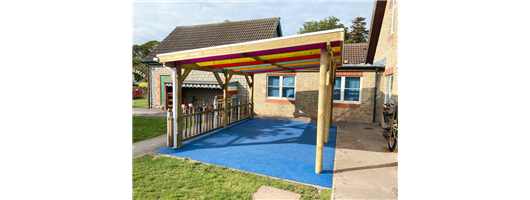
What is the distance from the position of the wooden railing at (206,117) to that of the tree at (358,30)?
1352 inches

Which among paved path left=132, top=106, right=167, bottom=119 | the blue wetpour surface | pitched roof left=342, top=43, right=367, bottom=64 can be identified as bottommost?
the blue wetpour surface

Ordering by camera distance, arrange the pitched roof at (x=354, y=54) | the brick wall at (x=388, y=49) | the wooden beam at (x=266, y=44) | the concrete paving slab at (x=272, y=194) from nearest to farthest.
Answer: the concrete paving slab at (x=272, y=194)
the wooden beam at (x=266, y=44)
the brick wall at (x=388, y=49)
the pitched roof at (x=354, y=54)

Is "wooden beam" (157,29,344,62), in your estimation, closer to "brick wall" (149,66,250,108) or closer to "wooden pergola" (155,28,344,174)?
"wooden pergola" (155,28,344,174)

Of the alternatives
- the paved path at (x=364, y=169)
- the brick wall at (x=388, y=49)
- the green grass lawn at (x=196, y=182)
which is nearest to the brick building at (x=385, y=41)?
the brick wall at (x=388, y=49)

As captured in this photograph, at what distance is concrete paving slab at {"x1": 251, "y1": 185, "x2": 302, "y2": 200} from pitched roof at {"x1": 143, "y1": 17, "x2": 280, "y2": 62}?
436 inches

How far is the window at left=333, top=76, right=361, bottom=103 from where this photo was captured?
11.3 metres

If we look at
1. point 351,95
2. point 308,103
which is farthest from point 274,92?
point 351,95

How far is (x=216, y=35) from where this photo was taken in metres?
15.2

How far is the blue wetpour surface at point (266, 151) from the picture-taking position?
467 centimetres

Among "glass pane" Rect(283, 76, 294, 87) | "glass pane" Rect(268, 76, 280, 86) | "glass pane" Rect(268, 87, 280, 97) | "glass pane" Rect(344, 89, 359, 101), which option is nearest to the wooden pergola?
"glass pane" Rect(344, 89, 359, 101)

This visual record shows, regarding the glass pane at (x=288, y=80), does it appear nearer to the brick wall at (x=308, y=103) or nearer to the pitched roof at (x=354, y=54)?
the brick wall at (x=308, y=103)

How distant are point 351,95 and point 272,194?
889 centimetres
